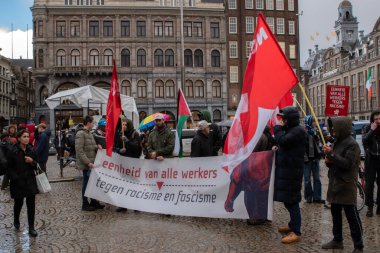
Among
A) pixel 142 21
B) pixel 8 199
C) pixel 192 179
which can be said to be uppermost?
pixel 142 21

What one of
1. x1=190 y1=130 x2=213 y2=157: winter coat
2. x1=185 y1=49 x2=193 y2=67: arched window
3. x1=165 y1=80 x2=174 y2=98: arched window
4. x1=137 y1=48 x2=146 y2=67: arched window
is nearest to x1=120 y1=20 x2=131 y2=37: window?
x1=137 y1=48 x2=146 y2=67: arched window

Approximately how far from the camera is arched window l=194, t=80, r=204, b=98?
53750 millimetres

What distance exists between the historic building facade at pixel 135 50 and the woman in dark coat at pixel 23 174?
1723 inches

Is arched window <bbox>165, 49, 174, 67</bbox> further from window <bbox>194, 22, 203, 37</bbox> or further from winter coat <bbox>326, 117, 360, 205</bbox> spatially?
winter coat <bbox>326, 117, 360, 205</bbox>

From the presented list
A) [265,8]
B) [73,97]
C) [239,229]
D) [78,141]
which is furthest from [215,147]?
[265,8]

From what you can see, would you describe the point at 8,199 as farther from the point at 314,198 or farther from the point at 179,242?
the point at 314,198

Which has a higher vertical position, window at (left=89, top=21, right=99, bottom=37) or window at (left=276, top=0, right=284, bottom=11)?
window at (left=276, top=0, right=284, bottom=11)

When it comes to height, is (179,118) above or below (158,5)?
below

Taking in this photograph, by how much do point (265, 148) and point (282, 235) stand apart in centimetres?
177

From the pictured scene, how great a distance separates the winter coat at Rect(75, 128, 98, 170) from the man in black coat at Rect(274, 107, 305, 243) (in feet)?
14.7

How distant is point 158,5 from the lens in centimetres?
5309

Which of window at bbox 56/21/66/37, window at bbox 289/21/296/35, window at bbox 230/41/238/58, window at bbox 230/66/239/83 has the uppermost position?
window at bbox 289/21/296/35

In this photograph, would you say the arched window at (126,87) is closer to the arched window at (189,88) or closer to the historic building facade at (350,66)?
the arched window at (189,88)

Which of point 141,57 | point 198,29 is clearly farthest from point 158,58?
point 198,29
